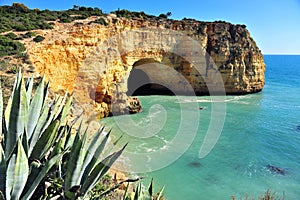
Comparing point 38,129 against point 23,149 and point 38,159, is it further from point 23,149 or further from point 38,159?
point 23,149

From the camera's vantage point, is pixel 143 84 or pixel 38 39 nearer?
pixel 38 39

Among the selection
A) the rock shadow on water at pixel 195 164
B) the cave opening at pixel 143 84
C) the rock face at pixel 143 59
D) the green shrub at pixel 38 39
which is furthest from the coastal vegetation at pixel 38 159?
the cave opening at pixel 143 84

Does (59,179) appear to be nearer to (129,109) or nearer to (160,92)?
(129,109)

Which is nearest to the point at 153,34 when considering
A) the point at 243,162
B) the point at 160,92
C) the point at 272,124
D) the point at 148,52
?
the point at 148,52

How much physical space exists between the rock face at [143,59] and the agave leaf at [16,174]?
1224 centimetres

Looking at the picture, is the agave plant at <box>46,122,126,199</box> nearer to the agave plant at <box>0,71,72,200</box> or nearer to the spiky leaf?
the spiky leaf

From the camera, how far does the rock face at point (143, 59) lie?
52.1 feet

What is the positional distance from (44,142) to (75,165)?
0.39 meters

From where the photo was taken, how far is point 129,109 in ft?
64.0

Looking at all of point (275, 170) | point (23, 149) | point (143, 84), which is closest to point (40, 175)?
point (23, 149)

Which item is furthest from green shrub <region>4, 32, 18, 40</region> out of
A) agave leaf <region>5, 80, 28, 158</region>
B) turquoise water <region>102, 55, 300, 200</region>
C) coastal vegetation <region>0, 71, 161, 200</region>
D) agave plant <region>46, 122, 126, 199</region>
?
agave leaf <region>5, 80, 28, 158</region>

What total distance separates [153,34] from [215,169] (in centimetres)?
1729

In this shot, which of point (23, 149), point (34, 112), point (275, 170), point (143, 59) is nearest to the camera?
point (23, 149)

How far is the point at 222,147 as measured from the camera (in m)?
14.2
